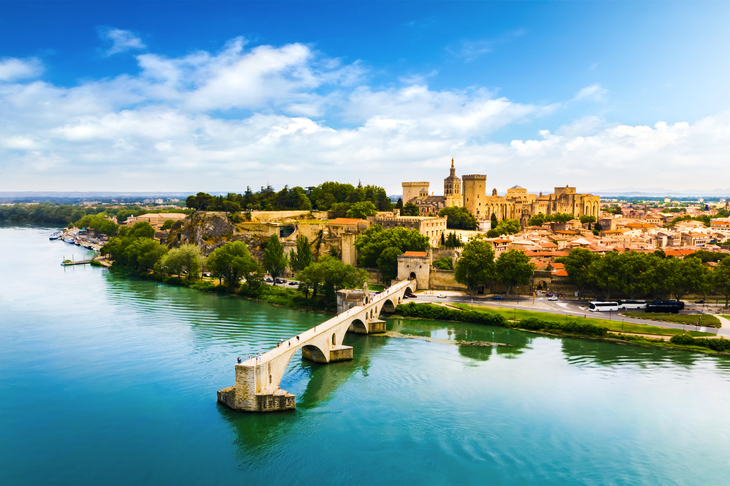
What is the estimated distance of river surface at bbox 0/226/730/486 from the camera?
35.3 ft

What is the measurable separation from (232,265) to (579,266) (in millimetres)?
19848

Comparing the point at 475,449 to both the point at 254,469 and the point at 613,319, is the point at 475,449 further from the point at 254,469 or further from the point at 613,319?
the point at 613,319

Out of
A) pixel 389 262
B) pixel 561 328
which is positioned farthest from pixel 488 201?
pixel 561 328

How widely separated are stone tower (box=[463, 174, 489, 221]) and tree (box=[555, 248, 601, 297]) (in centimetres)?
2843

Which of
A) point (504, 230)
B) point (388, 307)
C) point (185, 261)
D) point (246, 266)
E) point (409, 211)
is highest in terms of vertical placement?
point (409, 211)

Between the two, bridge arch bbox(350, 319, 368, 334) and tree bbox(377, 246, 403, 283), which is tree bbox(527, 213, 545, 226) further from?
bridge arch bbox(350, 319, 368, 334)

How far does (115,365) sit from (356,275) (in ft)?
42.0

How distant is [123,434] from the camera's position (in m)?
11.9

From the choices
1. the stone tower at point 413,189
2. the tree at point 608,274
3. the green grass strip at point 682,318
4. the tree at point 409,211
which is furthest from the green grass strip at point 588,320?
the stone tower at point 413,189

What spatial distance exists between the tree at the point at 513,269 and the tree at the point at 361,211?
622 inches

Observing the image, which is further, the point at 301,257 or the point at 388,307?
the point at 301,257

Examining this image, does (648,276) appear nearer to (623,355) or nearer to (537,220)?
(623,355)

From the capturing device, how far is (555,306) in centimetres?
2488

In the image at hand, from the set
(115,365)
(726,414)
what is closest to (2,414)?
(115,365)
